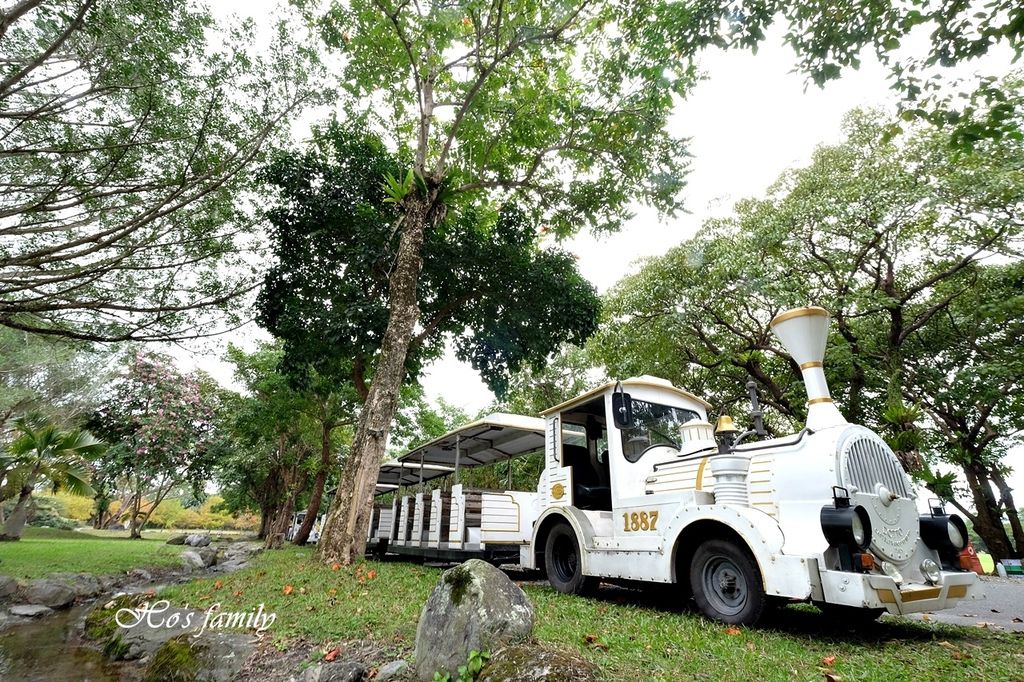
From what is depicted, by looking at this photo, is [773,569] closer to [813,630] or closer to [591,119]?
[813,630]

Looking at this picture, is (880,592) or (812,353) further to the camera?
(812,353)

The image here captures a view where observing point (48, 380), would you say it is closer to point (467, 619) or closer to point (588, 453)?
point (588, 453)

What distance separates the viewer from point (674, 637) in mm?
3898

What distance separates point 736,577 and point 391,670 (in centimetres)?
327

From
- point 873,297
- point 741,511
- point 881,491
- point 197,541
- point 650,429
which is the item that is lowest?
point 197,541

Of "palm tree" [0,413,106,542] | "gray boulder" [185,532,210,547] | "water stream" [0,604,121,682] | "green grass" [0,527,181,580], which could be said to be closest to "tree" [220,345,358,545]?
"green grass" [0,527,181,580]

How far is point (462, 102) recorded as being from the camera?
11.1 meters

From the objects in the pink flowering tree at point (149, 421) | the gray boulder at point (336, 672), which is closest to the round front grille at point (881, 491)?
the gray boulder at point (336, 672)

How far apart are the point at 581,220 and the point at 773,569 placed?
10.4 meters

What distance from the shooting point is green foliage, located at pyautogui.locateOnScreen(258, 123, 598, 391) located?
11.8 metres

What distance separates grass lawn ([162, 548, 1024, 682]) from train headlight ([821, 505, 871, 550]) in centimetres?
78

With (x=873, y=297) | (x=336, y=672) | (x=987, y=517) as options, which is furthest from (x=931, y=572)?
(x=987, y=517)

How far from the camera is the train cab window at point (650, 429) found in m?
6.52

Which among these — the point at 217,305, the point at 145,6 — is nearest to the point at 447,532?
the point at 217,305
